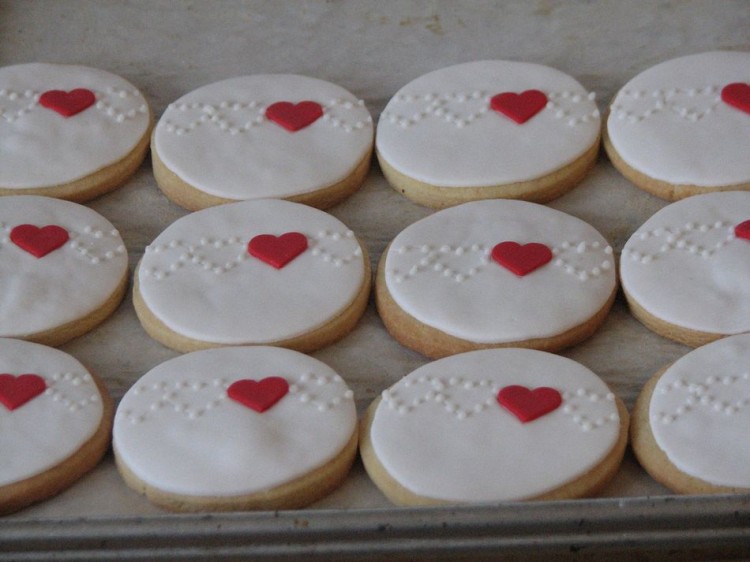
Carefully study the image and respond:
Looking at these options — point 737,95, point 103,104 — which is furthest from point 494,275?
point 103,104

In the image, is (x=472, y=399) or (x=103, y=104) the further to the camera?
(x=103, y=104)

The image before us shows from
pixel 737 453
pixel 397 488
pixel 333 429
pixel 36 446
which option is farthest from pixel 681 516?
pixel 36 446

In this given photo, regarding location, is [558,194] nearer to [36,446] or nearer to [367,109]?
[367,109]

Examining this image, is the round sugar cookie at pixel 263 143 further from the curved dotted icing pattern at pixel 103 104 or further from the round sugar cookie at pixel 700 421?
the round sugar cookie at pixel 700 421

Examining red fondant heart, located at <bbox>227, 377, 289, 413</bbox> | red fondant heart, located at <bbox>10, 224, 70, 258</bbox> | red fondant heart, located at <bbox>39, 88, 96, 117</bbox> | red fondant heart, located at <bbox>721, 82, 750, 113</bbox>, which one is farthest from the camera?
red fondant heart, located at <bbox>39, 88, 96, 117</bbox>

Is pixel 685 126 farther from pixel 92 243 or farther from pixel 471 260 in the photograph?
pixel 92 243

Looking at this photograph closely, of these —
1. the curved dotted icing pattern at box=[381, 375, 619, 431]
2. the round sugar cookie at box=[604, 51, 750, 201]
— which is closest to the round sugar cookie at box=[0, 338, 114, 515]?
the curved dotted icing pattern at box=[381, 375, 619, 431]

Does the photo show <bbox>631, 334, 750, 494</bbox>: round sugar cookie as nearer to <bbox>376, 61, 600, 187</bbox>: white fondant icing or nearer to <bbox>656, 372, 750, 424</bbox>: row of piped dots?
<bbox>656, 372, 750, 424</bbox>: row of piped dots

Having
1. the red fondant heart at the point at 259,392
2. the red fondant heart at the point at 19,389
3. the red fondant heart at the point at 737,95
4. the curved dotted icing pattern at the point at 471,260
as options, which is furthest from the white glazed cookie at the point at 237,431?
the red fondant heart at the point at 737,95
